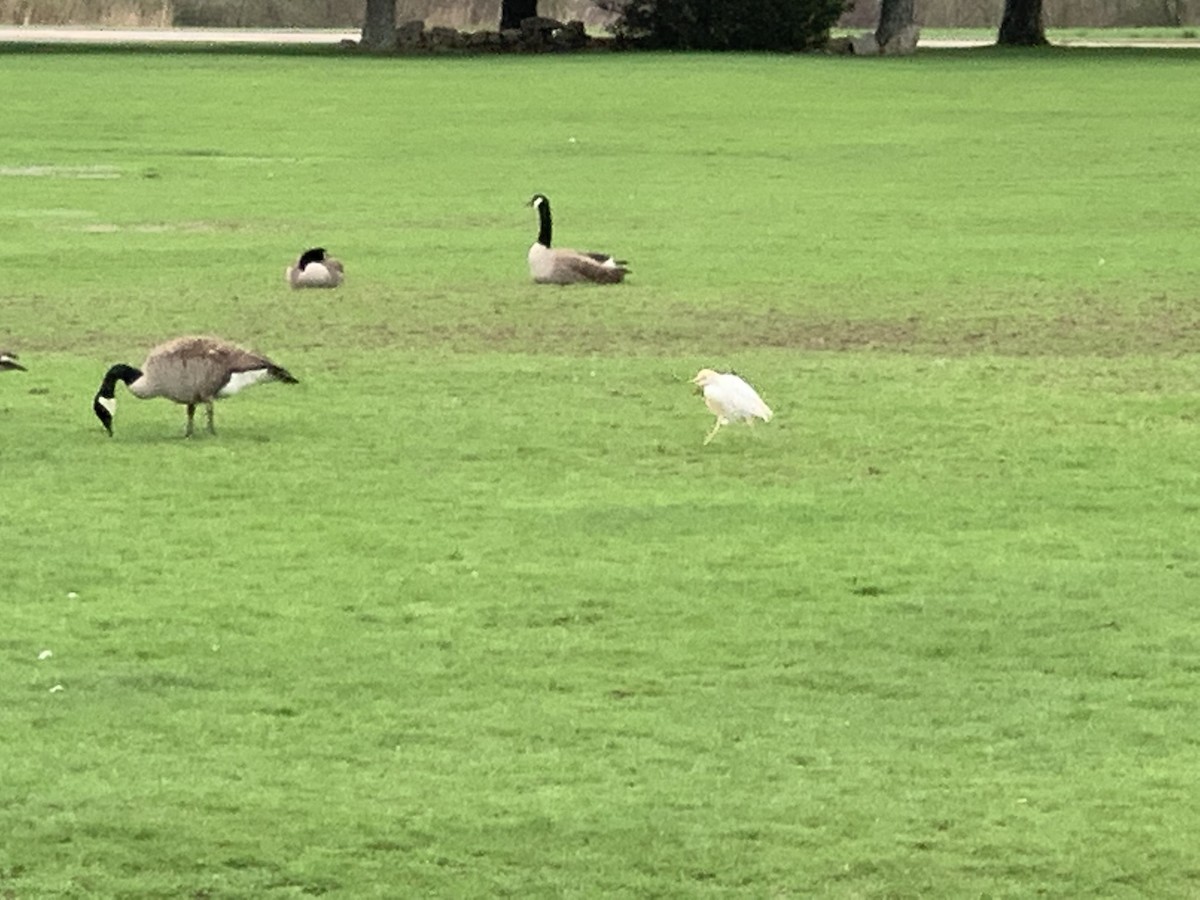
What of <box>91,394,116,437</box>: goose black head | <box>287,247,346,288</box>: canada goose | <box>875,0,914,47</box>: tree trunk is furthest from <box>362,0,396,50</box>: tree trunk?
<box>91,394,116,437</box>: goose black head

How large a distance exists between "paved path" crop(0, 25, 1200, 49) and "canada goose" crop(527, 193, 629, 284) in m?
41.9

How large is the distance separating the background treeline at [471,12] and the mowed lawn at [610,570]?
5517 centimetres

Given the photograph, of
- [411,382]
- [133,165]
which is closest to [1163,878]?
[411,382]

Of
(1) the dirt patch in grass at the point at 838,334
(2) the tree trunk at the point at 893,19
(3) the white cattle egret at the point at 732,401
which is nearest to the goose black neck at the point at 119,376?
(3) the white cattle egret at the point at 732,401

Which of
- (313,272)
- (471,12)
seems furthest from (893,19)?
(313,272)

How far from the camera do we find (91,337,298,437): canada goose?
1230 centimetres

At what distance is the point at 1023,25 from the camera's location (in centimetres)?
6138

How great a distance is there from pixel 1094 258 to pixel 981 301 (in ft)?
10.1

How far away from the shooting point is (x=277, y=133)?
118 ft

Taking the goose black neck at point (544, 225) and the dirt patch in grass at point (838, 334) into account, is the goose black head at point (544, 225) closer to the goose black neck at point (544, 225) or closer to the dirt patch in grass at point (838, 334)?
the goose black neck at point (544, 225)

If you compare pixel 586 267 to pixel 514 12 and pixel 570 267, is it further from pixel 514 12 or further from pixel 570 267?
pixel 514 12

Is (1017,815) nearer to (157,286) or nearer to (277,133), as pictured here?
(157,286)

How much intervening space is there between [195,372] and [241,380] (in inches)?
8.2

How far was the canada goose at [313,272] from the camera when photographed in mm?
18859
